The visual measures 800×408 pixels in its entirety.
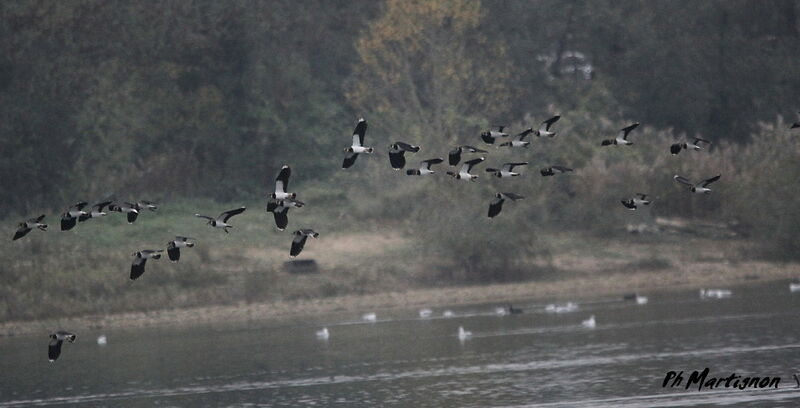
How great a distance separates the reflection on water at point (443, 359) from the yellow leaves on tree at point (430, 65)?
23887 mm

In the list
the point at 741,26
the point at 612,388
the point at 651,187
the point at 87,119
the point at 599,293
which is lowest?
the point at 612,388

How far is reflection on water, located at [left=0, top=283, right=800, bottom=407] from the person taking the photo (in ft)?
115

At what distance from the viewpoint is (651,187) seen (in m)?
62.9

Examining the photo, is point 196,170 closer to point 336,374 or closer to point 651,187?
point 651,187

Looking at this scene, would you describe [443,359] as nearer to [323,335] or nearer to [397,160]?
[323,335]

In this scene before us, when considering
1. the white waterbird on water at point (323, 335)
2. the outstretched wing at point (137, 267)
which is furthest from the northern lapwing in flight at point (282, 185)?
the white waterbird on water at point (323, 335)

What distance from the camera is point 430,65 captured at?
2982 inches

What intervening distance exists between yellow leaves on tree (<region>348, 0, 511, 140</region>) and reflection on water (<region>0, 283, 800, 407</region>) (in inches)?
940

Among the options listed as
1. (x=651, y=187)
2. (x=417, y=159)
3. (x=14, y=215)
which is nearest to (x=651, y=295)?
(x=651, y=187)

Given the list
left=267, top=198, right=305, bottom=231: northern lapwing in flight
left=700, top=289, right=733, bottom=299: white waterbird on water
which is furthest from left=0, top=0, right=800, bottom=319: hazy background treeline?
left=267, top=198, right=305, bottom=231: northern lapwing in flight

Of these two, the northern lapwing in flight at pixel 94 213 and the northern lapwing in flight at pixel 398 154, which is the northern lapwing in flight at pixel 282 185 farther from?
the northern lapwing in flight at pixel 94 213

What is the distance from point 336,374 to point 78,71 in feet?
101

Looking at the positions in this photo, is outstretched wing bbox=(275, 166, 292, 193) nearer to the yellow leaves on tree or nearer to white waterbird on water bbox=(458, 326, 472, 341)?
white waterbird on water bbox=(458, 326, 472, 341)

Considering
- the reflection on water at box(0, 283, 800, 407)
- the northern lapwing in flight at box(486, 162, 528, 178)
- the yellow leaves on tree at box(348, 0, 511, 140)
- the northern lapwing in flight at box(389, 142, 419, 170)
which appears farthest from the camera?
the yellow leaves on tree at box(348, 0, 511, 140)
